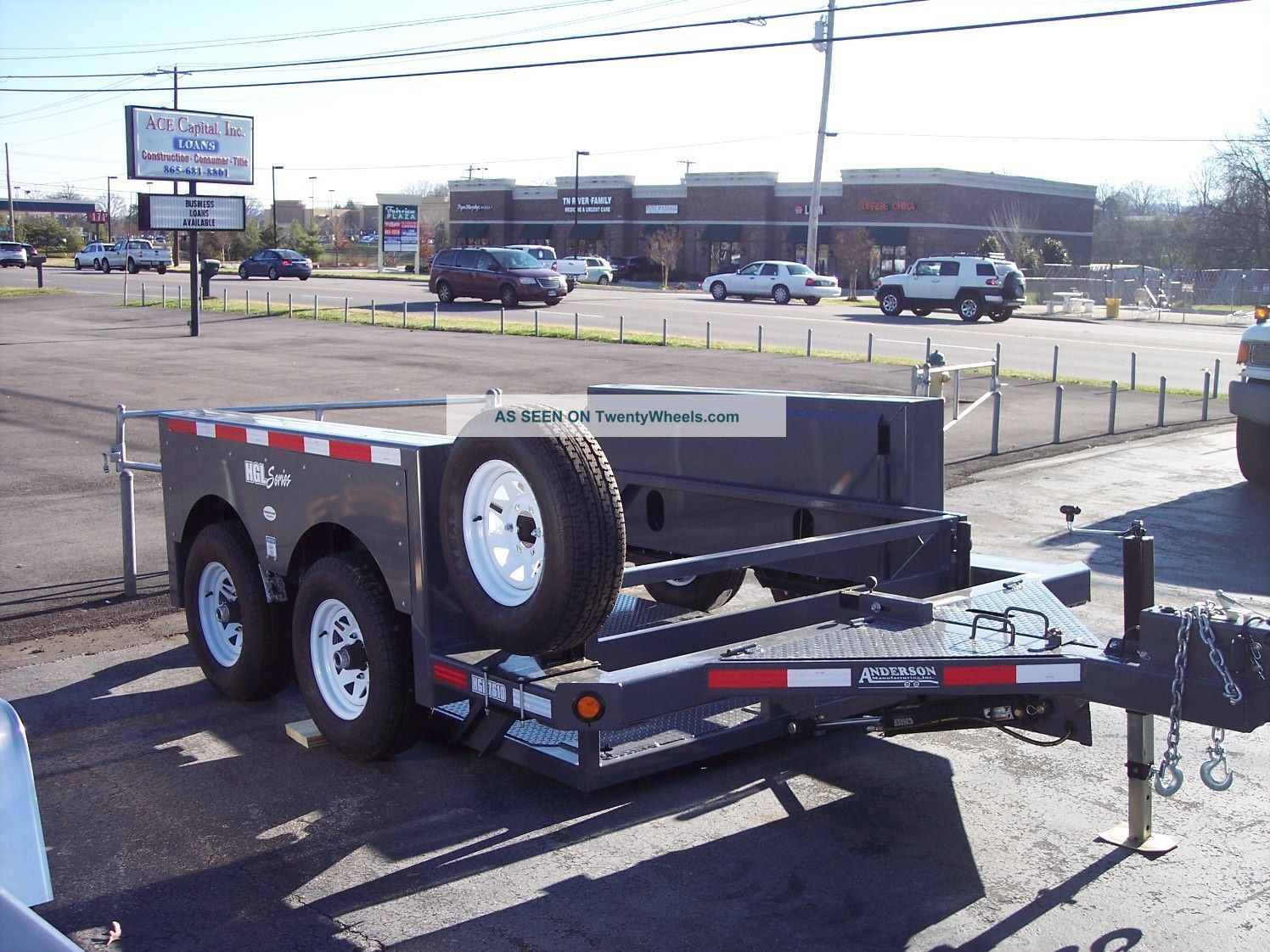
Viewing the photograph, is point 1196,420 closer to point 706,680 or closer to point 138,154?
point 706,680

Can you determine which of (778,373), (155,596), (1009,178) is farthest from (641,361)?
(1009,178)

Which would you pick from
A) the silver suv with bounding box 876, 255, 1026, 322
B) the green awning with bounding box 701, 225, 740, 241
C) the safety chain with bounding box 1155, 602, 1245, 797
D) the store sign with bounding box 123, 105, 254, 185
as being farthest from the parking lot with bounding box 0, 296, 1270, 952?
the green awning with bounding box 701, 225, 740, 241

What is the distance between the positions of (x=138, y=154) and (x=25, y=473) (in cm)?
2004

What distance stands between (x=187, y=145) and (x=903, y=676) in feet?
101

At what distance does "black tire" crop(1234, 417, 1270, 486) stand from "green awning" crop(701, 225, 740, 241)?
67.6 meters

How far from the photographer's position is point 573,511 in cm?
455

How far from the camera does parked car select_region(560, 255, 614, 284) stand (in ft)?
219

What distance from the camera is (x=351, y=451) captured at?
530 cm

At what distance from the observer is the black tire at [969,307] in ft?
132

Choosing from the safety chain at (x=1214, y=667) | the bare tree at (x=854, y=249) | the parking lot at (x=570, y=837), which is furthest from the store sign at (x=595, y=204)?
the safety chain at (x=1214, y=667)

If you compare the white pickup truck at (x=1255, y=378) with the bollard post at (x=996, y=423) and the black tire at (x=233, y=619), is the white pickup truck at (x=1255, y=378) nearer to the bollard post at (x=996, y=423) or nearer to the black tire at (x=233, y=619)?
the bollard post at (x=996, y=423)

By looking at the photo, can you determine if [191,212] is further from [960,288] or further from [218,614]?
[218,614]

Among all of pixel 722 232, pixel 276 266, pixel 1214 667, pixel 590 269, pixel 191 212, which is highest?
pixel 722 232

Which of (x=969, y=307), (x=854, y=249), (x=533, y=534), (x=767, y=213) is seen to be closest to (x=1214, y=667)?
(x=533, y=534)
